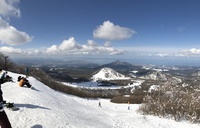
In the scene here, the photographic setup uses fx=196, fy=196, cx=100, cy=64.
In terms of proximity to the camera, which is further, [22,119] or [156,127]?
[156,127]

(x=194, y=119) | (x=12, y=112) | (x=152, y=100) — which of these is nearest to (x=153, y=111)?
(x=152, y=100)

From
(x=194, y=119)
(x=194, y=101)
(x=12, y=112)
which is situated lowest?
(x=194, y=119)

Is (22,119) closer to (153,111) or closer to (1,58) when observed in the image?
(153,111)

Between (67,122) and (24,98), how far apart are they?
12.6ft

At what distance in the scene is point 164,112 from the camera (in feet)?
56.5

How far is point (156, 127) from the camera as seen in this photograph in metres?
13.7

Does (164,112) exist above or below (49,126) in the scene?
below

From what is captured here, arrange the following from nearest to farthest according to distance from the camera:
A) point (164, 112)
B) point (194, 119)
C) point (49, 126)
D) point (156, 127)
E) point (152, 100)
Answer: point (49, 126)
point (156, 127)
point (194, 119)
point (164, 112)
point (152, 100)

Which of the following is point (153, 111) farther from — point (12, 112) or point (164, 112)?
point (12, 112)

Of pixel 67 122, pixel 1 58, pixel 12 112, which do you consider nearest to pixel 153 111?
pixel 67 122

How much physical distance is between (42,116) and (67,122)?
1.33 meters

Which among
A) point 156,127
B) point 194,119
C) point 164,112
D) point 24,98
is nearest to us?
point 24,98

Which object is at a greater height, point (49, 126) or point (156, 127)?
point (49, 126)

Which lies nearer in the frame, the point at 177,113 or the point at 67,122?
the point at 67,122
